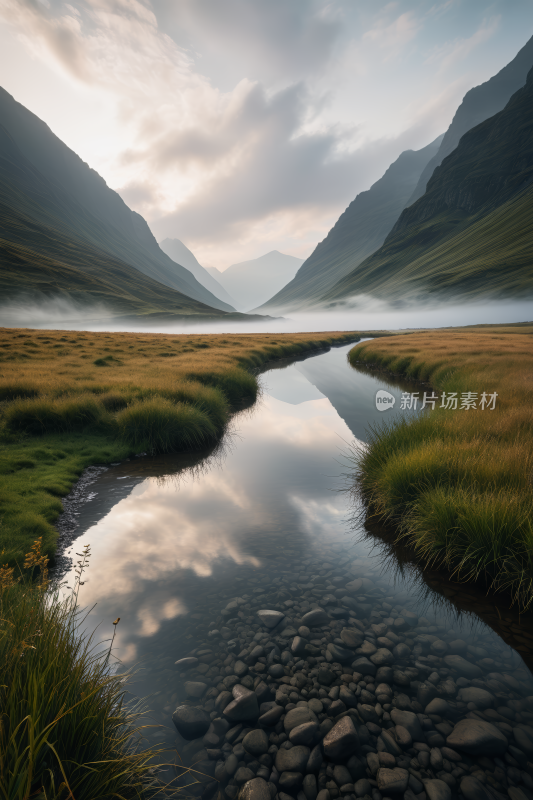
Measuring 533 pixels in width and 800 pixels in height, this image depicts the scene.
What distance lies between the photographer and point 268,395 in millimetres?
26031

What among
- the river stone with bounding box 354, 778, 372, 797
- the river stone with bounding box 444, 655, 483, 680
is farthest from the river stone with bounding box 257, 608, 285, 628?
the river stone with bounding box 444, 655, 483, 680

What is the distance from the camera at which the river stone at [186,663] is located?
4.85 meters

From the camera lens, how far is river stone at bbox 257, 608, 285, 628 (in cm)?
555

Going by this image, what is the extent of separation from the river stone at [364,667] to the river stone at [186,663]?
2068 millimetres

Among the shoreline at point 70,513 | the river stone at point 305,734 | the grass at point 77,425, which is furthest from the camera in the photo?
the grass at point 77,425

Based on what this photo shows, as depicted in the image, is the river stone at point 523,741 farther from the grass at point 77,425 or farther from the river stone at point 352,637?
the grass at point 77,425

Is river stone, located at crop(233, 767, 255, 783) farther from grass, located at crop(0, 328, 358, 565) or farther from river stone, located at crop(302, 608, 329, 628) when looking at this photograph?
grass, located at crop(0, 328, 358, 565)

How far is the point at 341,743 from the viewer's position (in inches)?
149

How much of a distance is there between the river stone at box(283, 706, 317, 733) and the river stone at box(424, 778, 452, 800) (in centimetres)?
115

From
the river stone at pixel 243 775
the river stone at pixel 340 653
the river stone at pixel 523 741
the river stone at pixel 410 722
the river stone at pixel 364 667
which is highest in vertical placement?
the river stone at pixel 523 741

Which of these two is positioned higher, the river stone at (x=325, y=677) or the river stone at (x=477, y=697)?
the river stone at (x=477, y=697)

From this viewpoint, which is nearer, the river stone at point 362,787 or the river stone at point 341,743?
the river stone at point 362,787

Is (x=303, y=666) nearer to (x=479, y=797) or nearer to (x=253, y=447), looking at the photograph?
(x=479, y=797)

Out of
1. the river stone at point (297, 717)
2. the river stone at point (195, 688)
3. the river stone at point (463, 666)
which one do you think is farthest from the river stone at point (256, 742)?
the river stone at point (463, 666)
